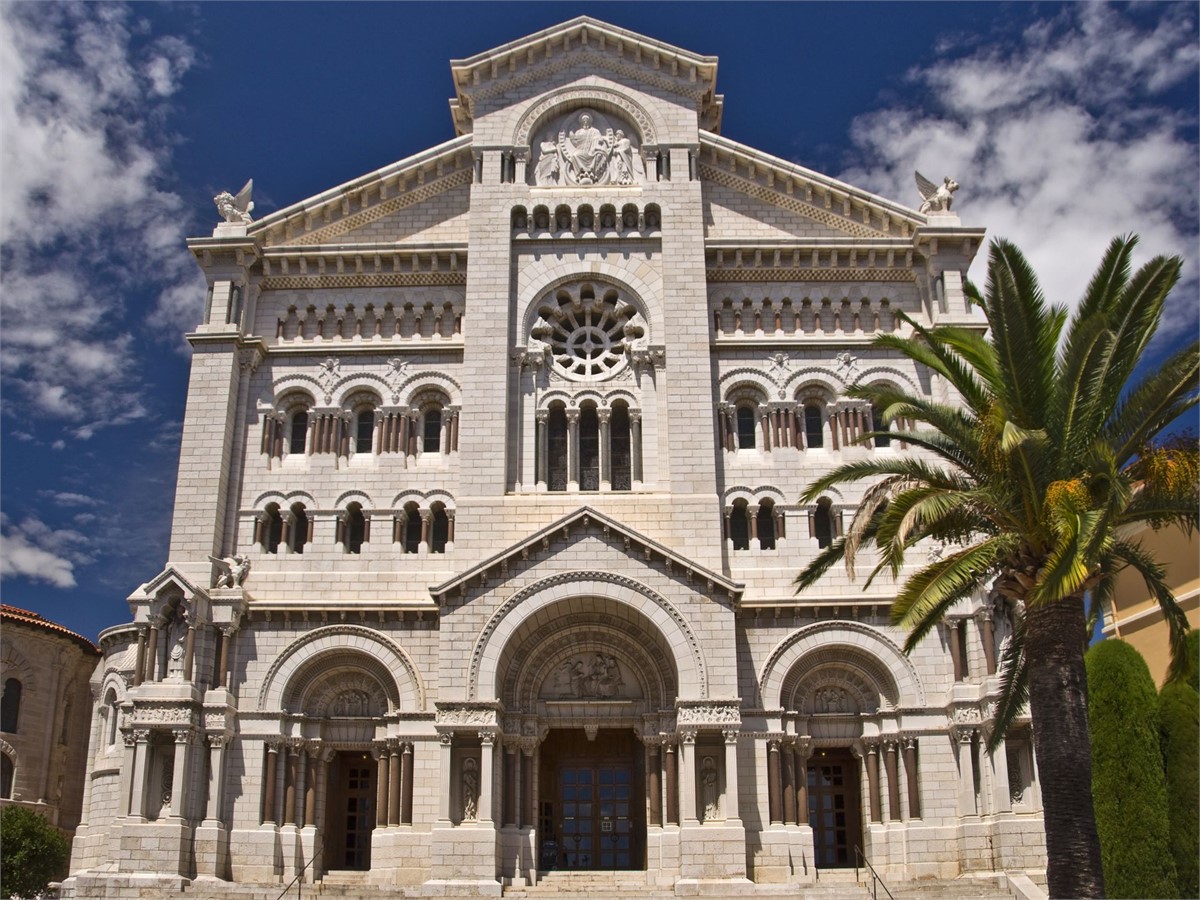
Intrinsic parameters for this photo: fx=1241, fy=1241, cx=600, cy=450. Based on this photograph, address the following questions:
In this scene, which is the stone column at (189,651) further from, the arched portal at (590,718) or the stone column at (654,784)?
the stone column at (654,784)

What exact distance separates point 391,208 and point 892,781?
2245 centimetres

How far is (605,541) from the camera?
32.1m

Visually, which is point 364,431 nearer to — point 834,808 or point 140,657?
point 140,657

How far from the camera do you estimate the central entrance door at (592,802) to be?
108ft

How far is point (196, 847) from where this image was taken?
31109 mm

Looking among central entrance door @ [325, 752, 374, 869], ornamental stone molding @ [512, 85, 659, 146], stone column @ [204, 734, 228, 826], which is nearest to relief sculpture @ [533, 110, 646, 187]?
ornamental stone molding @ [512, 85, 659, 146]

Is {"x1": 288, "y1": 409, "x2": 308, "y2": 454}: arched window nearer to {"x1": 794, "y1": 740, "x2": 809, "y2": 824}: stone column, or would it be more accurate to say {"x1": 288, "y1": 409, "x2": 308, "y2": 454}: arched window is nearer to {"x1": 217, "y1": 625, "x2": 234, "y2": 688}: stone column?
{"x1": 217, "y1": 625, "x2": 234, "y2": 688}: stone column

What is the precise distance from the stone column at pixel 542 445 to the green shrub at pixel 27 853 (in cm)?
2085

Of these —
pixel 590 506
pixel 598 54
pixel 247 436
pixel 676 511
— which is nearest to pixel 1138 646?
pixel 676 511

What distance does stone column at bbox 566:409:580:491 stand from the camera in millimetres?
35188

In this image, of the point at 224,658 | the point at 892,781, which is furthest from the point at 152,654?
the point at 892,781

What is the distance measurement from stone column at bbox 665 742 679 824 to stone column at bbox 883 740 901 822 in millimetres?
5544

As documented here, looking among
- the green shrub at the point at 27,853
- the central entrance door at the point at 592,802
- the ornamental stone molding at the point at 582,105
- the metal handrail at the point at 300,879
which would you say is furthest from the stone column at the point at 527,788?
the ornamental stone molding at the point at 582,105

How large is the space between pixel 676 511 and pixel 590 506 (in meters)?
2.53
